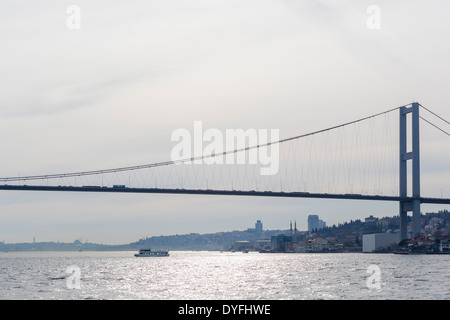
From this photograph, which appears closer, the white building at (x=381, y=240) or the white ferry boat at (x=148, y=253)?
the white ferry boat at (x=148, y=253)

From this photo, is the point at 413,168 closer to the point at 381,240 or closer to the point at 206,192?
the point at 206,192

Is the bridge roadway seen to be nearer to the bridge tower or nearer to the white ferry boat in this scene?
the bridge tower

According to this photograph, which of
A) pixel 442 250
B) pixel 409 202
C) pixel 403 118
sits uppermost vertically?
pixel 403 118

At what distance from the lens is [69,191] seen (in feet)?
284

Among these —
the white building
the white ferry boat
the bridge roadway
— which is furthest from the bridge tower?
the white ferry boat

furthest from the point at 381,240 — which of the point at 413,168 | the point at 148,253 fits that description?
the point at 413,168

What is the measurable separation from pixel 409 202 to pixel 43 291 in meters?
69.3

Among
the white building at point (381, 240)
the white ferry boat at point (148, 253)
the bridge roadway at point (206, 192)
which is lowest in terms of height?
the white ferry boat at point (148, 253)

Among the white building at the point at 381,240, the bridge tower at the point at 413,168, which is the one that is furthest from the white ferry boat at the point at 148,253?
the bridge tower at the point at 413,168

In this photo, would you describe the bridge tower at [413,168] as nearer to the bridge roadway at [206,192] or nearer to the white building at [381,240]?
the bridge roadway at [206,192]

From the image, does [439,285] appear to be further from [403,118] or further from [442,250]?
[442,250]

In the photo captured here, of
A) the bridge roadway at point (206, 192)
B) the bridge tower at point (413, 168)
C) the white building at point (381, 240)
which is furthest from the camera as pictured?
the white building at point (381, 240)
